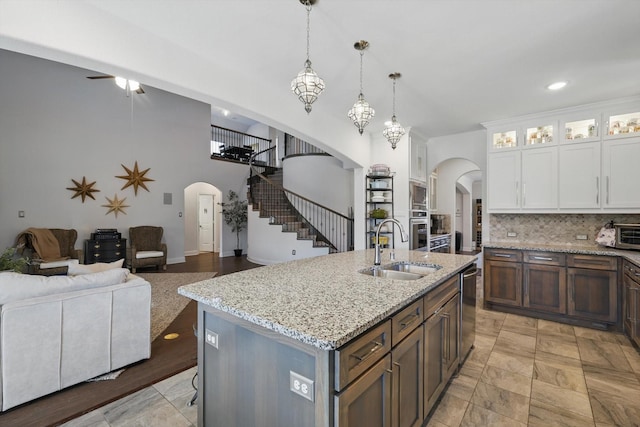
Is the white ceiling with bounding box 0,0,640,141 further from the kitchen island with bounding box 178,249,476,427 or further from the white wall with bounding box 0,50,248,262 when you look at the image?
the white wall with bounding box 0,50,248,262

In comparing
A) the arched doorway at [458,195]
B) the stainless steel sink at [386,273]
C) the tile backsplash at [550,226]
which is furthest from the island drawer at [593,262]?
the arched doorway at [458,195]

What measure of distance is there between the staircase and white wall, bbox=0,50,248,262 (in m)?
1.67

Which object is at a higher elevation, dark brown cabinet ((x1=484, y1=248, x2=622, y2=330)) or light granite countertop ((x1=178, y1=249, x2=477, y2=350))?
light granite countertop ((x1=178, y1=249, x2=477, y2=350))

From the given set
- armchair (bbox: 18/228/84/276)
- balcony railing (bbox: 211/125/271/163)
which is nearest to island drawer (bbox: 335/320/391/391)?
armchair (bbox: 18/228/84/276)

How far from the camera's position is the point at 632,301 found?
9.81ft

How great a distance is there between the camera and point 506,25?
Result: 233 cm

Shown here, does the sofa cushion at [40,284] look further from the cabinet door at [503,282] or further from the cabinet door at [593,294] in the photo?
the cabinet door at [593,294]

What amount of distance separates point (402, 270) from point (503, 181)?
2878 mm

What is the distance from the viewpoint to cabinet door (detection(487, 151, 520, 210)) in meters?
4.33

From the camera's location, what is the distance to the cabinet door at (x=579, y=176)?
380 centimetres

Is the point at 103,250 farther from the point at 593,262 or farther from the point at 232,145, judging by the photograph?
the point at 593,262

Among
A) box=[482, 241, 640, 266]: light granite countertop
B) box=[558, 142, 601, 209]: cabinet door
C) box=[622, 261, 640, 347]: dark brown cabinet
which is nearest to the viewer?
box=[622, 261, 640, 347]: dark brown cabinet

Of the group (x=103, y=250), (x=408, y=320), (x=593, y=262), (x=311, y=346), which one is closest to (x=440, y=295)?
(x=408, y=320)

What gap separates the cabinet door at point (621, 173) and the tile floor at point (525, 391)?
5.39 ft
